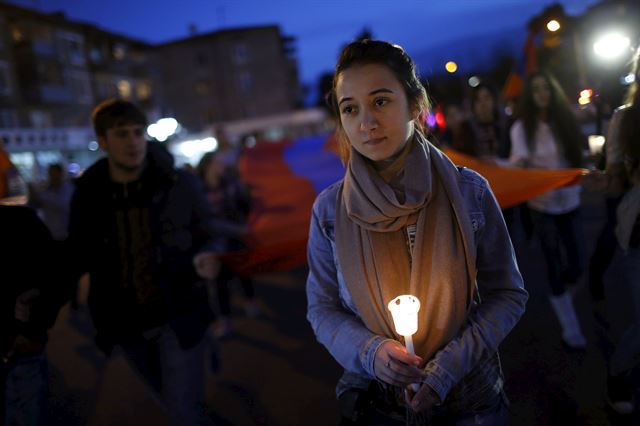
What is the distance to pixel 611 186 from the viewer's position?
3.12 metres

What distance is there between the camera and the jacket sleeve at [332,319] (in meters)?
1.89

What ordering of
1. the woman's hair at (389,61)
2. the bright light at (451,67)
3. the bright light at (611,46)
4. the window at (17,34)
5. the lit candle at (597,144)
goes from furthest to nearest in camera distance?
1. the window at (17,34)
2. the bright light at (611,46)
3. the bright light at (451,67)
4. the lit candle at (597,144)
5. the woman's hair at (389,61)

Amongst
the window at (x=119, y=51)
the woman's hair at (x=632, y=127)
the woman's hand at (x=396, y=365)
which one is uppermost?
the window at (x=119, y=51)

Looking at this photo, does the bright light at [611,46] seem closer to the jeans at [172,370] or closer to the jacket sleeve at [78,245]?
the jeans at [172,370]

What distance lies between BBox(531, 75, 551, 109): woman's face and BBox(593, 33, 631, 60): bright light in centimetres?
65

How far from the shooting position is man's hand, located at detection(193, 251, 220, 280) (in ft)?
10.2

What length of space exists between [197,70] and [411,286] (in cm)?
5598

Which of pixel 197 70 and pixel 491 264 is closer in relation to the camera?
pixel 491 264

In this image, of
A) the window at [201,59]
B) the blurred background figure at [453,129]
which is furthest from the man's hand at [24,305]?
the window at [201,59]

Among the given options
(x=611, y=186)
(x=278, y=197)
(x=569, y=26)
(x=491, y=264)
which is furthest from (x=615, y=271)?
(x=491, y=264)

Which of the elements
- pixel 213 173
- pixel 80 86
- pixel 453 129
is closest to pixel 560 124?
pixel 453 129

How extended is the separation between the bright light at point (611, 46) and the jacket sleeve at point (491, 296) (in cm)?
356

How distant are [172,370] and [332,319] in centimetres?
146

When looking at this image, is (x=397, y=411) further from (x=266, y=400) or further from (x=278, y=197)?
(x=278, y=197)
